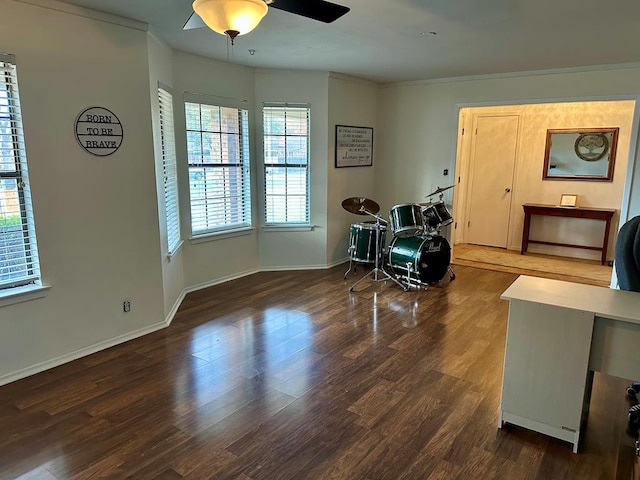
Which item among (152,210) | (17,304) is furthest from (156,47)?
(17,304)

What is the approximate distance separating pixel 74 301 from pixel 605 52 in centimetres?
509

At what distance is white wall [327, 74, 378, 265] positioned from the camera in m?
5.54

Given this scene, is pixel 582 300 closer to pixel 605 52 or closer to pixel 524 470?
pixel 524 470

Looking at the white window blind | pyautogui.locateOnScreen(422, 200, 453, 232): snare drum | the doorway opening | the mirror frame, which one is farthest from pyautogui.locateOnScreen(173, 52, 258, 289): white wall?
the mirror frame

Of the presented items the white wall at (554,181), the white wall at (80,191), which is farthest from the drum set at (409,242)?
the white wall at (80,191)

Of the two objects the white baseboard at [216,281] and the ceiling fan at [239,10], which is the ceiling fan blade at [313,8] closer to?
the ceiling fan at [239,10]

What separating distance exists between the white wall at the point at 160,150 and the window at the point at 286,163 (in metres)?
1.26

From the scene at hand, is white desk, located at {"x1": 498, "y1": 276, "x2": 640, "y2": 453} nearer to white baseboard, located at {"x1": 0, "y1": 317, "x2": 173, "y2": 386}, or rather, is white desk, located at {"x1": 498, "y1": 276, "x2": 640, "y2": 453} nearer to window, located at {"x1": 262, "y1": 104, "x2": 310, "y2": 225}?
white baseboard, located at {"x1": 0, "y1": 317, "x2": 173, "y2": 386}

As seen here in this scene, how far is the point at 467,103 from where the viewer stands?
18.3ft

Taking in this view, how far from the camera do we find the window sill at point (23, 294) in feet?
9.23

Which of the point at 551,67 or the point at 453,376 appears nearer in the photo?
the point at 453,376

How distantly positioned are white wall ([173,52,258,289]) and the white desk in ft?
11.2

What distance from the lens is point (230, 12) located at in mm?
1999

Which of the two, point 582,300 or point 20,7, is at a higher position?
point 20,7
